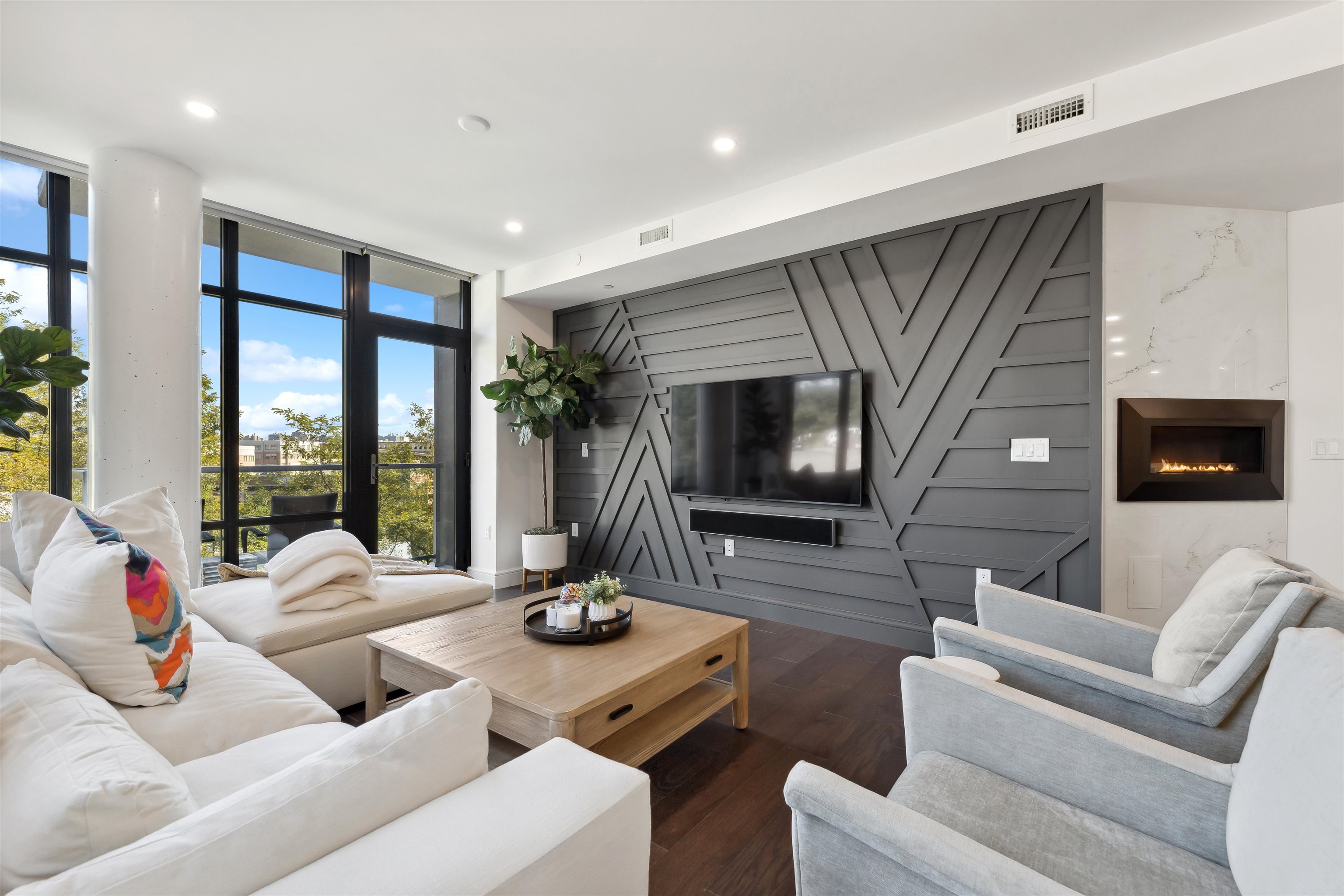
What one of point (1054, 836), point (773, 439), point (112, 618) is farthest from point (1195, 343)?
point (112, 618)

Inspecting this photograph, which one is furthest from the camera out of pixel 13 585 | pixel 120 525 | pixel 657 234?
pixel 657 234

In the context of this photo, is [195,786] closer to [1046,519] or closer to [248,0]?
[248,0]

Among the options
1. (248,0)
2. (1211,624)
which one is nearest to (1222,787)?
(1211,624)

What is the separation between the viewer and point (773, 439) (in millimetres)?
3975

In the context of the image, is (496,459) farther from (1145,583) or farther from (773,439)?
(1145,583)

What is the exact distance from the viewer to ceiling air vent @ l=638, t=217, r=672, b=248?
3.88m

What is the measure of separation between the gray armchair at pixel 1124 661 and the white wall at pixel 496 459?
12.8ft

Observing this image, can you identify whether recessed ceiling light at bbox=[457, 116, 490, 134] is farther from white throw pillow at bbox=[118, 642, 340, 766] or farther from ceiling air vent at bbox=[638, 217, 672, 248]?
white throw pillow at bbox=[118, 642, 340, 766]

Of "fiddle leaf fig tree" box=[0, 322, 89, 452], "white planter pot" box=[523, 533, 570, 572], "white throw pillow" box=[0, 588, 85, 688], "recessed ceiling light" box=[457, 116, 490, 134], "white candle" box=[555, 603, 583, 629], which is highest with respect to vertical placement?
"recessed ceiling light" box=[457, 116, 490, 134]

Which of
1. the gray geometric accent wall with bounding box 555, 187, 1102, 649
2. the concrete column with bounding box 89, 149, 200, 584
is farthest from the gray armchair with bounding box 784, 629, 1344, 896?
the concrete column with bounding box 89, 149, 200, 584

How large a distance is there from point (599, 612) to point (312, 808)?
146cm

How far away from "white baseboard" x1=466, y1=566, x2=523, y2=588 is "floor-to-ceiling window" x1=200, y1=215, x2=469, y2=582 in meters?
0.15

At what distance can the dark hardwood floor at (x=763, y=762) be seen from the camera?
5.31ft

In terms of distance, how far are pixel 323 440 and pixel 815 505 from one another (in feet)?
11.6
